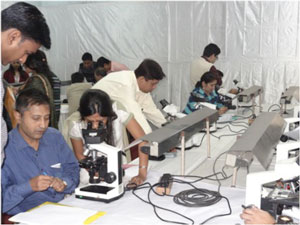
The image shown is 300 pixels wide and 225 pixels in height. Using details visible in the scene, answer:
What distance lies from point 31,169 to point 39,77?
3.96ft

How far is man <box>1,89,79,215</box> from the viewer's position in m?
1.67

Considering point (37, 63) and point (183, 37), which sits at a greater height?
point (183, 37)

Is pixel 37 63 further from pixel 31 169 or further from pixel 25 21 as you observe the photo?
A: pixel 25 21

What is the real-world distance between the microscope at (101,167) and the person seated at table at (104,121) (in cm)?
21

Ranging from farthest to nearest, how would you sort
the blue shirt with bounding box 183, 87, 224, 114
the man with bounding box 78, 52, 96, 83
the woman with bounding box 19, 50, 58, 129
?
the man with bounding box 78, 52, 96, 83 → the blue shirt with bounding box 183, 87, 224, 114 → the woman with bounding box 19, 50, 58, 129

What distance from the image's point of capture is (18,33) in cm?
115

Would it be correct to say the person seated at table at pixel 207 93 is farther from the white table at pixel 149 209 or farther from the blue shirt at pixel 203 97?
the white table at pixel 149 209

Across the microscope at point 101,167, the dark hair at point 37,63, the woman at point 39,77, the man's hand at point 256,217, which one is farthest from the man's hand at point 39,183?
the dark hair at point 37,63

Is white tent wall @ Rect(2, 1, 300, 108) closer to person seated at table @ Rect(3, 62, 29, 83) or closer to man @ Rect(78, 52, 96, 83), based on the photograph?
man @ Rect(78, 52, 96, 83)

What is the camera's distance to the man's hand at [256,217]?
1.23 metres

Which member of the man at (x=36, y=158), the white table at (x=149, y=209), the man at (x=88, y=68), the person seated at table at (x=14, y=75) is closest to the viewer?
the white table at (x=149, y=209)

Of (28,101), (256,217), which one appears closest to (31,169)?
(28,101)

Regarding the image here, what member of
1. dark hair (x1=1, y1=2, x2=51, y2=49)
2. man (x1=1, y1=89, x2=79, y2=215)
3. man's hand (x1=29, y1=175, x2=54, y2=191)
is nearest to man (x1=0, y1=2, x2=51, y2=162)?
dark hair (x1=1, y1=2, x2=51, y2=49)

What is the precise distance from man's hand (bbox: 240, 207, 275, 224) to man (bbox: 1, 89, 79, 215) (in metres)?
0.81
